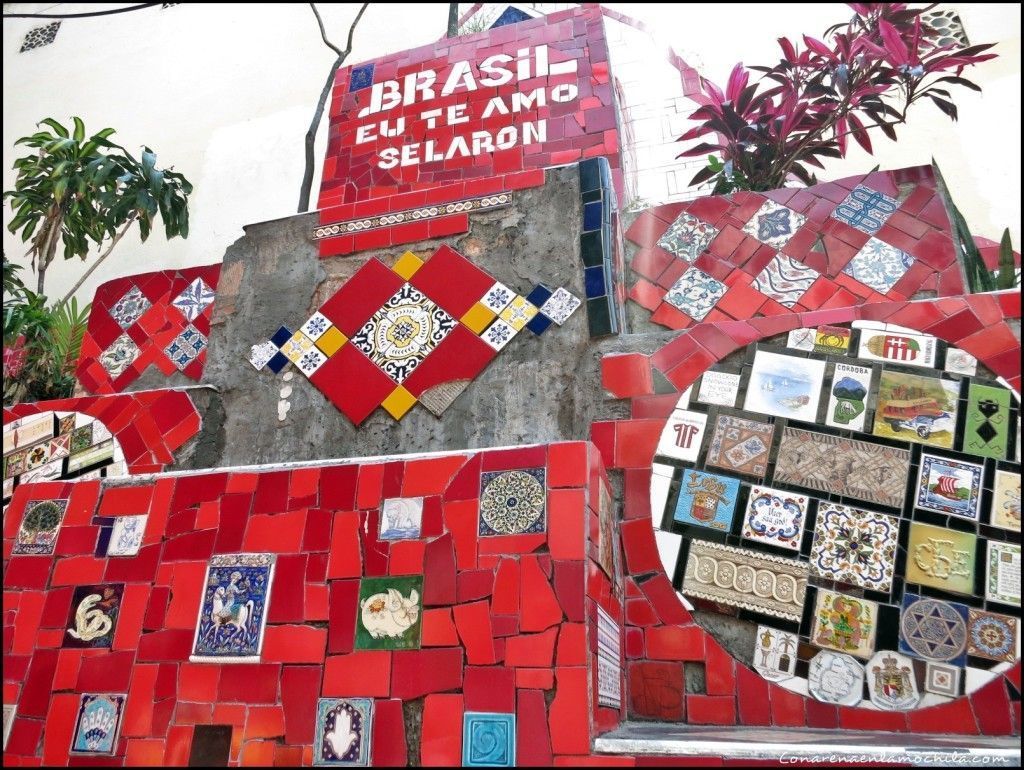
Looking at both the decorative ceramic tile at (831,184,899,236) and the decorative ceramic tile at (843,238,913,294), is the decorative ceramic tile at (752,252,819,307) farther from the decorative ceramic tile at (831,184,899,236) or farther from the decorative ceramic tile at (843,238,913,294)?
the decorative ceramic tile at (831,184,899,236)

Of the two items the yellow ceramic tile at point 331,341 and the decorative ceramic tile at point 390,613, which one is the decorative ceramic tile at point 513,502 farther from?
the yellow ceramic tile at point 331,341

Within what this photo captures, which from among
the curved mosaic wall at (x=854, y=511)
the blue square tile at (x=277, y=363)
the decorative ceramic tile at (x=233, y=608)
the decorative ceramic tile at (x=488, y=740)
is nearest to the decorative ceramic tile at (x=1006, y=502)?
the curved mosaic wall at (x=854, y=511)

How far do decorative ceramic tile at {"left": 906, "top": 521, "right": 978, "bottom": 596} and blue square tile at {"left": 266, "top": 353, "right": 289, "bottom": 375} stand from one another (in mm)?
1953

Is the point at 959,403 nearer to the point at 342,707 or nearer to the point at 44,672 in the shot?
the point at 342,707

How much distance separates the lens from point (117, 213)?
3691 mm

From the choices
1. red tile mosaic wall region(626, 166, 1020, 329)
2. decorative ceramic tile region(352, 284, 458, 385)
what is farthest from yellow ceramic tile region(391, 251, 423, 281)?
red tile mosaic wall region(626, 166, 1020, 329)

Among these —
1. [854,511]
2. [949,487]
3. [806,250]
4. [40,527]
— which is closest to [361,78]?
[806,250]

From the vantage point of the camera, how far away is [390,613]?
1.94 m

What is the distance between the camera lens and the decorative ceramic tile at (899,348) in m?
2.10

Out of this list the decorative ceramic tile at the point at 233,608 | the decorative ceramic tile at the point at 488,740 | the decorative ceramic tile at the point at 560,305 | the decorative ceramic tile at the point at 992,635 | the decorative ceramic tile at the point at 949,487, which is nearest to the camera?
the decorative ceramic tile at the point at 488,740

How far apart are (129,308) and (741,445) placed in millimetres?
2782

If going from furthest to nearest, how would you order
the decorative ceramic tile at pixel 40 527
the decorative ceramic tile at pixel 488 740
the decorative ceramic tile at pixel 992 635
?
the decorative ceramic tile at pixel 40 527 < the decorative ceramic tile at pixel 992 635 < the decorative ceramic tile at pixel 488 740

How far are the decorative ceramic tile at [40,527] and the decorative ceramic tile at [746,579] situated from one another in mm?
1778

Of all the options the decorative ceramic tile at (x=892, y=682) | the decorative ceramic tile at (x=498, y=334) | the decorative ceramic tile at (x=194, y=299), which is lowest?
the decorative ceramic tile at (x=892, y=682)
